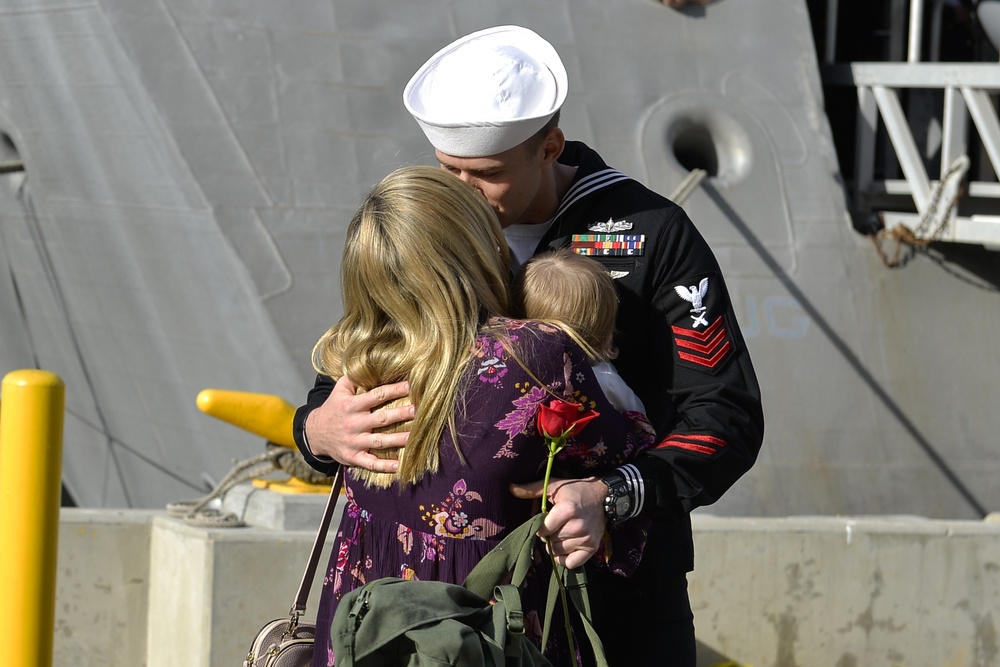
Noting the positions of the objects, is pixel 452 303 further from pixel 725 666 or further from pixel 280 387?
pixel 280 387

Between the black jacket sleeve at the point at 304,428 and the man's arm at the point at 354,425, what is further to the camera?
the black jacket sleeve at the point at 304,428

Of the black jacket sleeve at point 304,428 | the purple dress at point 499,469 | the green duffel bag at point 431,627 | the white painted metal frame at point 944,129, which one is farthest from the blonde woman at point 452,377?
the white painted metal frame at point 944,129

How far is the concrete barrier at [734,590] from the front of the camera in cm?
408

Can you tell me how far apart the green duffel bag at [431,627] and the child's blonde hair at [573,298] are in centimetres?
39

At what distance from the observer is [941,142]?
7.81 metres

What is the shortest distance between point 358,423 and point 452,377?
0.23 metres

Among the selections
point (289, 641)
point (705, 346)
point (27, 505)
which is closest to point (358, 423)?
point (289, 641)

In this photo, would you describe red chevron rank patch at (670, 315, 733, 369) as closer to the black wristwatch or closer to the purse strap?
the black wristwatch

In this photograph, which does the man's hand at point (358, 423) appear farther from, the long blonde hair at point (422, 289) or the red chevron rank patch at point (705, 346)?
the red chevron rank patch at point (705, 346)

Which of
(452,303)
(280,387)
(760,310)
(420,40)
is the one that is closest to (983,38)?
(760,310)

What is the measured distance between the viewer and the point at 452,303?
206cm

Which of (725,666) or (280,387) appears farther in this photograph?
(280,387)

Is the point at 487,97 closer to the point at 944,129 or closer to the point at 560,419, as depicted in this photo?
the point at 560,419

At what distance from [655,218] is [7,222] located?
6.51m
